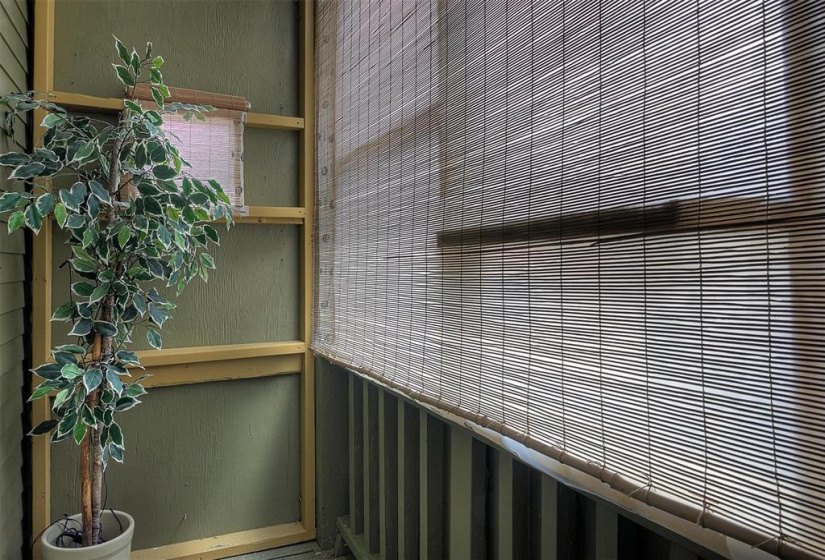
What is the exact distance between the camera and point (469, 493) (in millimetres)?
1273

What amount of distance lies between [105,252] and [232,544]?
4.20 feet

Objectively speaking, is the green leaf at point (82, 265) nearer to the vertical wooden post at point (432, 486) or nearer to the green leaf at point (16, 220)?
the green leaf at point (16, 220)

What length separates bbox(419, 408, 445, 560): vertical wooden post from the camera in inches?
57.0

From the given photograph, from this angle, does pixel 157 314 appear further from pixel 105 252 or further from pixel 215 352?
pixel 215 352

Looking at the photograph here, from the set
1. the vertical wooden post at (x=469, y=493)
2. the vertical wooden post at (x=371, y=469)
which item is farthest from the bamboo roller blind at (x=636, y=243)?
the vertical wooden post at (x=371, y=469)

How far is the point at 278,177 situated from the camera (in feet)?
7.30

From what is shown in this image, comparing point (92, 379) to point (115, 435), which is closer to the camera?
point (92, 379)

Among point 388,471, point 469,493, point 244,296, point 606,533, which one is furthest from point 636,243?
point 244,296

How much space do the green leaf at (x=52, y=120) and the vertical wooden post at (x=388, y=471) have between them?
1225mm

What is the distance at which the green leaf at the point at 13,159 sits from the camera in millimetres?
1396

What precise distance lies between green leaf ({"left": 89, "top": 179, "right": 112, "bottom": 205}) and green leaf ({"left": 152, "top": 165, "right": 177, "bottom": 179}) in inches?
6.2

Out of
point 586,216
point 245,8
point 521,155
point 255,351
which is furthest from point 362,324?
point 245,8

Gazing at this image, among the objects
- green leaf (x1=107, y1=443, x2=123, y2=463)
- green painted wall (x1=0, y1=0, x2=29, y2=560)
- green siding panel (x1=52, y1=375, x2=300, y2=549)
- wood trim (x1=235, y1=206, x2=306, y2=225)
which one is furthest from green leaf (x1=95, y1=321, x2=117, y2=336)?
wood trim (x1=235, y1=206, x2=306, y2=225)

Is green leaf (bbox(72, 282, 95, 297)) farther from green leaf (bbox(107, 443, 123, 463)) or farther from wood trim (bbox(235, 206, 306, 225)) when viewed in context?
wood trim (bbox(235, 206, 306, 225))
